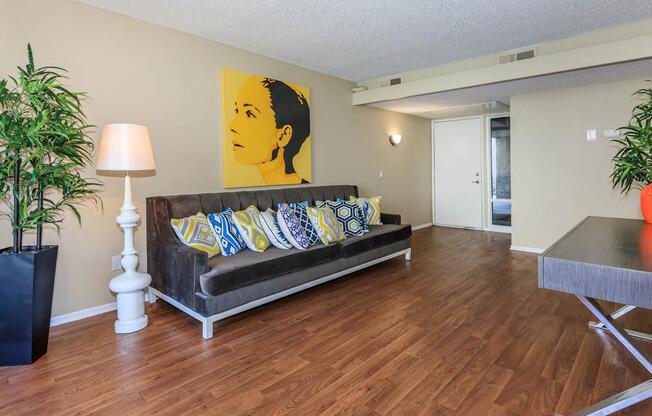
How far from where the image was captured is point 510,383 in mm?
1931

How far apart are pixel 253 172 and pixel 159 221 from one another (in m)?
1.16

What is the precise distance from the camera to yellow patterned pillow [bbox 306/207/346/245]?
11.5 feet

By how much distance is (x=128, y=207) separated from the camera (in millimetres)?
2691

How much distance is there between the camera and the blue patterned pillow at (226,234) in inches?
119

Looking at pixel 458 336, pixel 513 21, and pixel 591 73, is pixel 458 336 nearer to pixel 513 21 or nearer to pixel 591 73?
pixel 513 21

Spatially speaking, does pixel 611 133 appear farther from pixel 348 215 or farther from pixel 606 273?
pixel 606 273

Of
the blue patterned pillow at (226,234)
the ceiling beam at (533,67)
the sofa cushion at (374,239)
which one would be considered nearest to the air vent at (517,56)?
the ceiling beam at (533,67)

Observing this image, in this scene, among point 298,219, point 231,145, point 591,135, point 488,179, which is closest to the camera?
point 298,219

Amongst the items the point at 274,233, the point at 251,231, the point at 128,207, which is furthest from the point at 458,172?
the point at 128,207

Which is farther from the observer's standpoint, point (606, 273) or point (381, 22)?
point (381, 22)

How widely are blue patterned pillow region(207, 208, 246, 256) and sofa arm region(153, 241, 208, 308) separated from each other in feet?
0.99

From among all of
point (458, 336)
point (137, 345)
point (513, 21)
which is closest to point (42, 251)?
point (137, 345)

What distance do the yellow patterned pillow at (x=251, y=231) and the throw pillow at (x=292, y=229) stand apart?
18 centimetres

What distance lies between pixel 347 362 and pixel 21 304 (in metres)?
1.93
